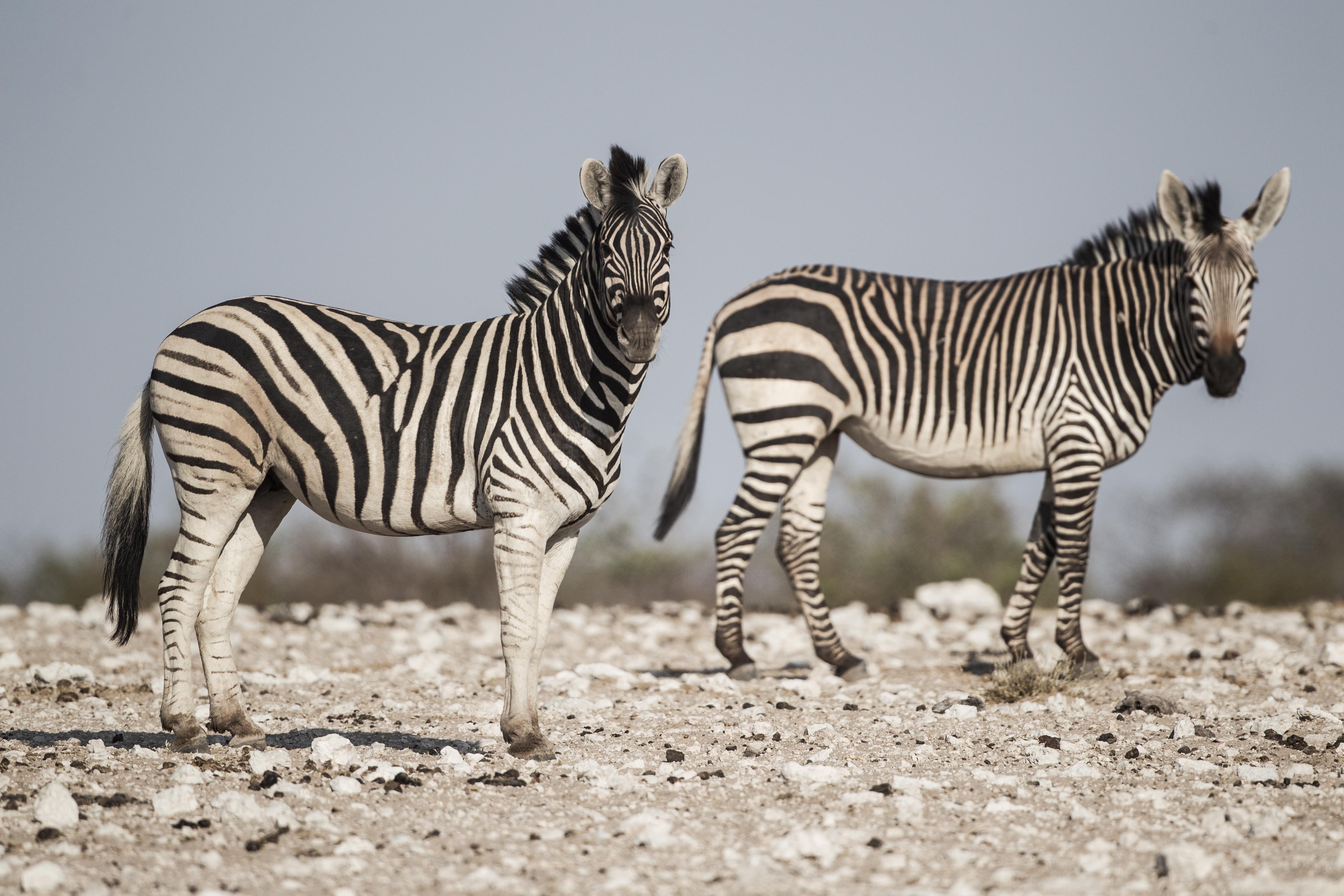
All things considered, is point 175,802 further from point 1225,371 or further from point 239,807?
point 1225,371

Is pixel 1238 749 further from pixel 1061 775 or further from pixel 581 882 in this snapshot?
pixel 581 882

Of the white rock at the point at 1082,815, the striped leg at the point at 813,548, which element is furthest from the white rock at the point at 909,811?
the striped leg at the point at 813,548

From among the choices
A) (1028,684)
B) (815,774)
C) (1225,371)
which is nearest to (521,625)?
(815,774)

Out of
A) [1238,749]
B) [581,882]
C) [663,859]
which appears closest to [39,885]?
[581,882]

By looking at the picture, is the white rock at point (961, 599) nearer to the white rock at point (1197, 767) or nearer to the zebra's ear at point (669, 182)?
the white rock at point (1197, 767)

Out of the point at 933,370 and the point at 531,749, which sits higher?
the point at 933,370

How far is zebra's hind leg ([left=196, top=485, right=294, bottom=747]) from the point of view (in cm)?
542

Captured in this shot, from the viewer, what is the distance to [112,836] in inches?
149

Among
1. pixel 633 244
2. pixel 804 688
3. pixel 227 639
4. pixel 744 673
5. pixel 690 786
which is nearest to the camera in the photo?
pixel 690 786

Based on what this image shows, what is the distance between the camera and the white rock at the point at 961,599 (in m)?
13.0

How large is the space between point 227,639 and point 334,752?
3.26ft

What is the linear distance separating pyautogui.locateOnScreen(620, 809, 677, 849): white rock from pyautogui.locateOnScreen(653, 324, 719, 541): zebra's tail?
4.87 m

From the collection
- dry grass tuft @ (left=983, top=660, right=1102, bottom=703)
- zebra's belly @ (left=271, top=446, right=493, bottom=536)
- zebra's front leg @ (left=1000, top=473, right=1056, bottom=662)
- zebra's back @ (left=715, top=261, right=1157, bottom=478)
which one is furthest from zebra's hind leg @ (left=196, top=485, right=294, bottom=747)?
zebra's front leg @ (left=1000, top=473, right=1056, bottom=662)

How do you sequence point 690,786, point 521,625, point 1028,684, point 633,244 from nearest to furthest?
point 690,786 < point 633,244 < point 521,625 < point 1028,684
